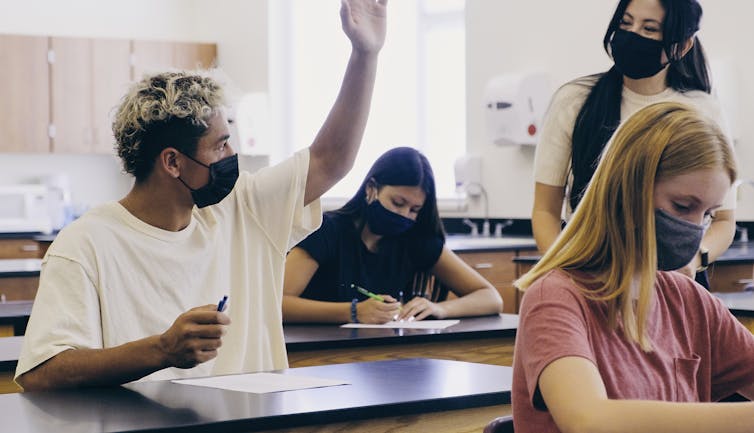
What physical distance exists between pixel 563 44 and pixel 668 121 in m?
4.65

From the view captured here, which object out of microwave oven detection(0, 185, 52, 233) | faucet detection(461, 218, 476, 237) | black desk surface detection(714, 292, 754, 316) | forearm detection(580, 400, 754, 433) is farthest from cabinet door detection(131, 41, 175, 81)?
forearm detection(580, 400, 754, 433)

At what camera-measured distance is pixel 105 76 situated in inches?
314

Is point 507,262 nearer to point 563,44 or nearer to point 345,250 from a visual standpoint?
point 563,44

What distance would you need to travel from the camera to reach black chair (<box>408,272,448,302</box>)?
11.7 feet

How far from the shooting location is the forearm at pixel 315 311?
10.4 feet

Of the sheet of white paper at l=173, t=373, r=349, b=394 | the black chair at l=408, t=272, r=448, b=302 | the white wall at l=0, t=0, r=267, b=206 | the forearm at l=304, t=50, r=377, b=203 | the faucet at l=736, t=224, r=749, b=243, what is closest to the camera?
the sheet of white paper at l=173, t=373, r=349, b=394

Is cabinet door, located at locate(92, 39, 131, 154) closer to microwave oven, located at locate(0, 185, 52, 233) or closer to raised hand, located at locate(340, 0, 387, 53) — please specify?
microwave oven, located at locate(0, 185, 52, 233)

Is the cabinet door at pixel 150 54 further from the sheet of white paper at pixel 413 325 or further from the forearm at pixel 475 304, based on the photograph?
the sheet of white paper at pixel 413 325

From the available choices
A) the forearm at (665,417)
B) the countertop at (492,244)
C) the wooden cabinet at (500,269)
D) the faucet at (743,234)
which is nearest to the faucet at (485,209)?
the countertop at (492,244)

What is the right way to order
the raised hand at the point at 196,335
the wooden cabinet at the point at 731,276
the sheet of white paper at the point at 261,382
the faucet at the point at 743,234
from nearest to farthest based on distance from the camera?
the raised hand at the point at 196,335, the sheet of white paper at the point at 261,382, the wooden cabinet at the point at 731,276, the faucet at the point at 743,234

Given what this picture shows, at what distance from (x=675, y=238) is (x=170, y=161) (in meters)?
1.12

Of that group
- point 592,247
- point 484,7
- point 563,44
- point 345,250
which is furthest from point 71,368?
point 484,7

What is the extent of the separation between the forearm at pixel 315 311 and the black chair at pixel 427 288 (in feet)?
1.33

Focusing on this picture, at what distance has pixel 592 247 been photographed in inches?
58.6
